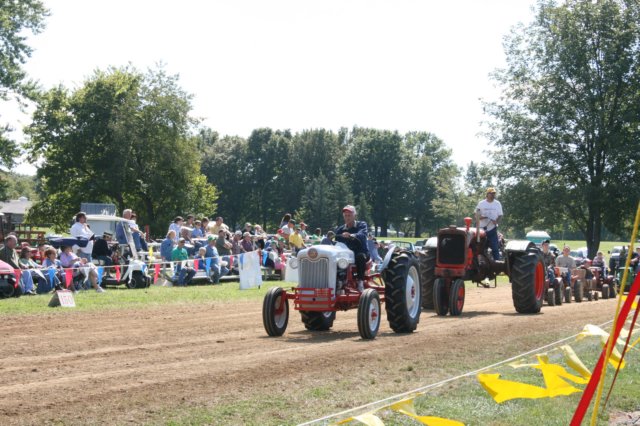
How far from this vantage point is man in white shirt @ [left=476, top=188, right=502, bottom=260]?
15.0m

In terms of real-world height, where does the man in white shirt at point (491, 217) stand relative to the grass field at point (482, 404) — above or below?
above

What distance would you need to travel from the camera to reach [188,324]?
12.6 meters

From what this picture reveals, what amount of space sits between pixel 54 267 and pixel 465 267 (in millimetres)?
8415

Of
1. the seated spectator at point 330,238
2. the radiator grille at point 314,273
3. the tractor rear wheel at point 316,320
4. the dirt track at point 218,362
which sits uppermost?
the seated spectator at point 330,238

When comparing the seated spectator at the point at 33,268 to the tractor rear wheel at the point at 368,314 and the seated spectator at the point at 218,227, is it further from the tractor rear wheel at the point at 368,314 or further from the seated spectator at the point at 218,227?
the tractor rear wheel at the point at 368,314

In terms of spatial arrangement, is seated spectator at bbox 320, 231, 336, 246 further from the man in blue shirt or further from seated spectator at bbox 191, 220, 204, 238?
seated spectator at bbox 191, 220, 204, 238

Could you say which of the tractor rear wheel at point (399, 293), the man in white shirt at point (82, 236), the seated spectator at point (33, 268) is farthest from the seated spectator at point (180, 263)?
the tractor rear wheel at point (399, 293)

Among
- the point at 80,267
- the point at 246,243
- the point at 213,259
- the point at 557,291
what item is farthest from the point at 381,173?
the point at 80,267

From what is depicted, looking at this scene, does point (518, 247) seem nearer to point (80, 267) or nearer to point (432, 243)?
point (432, 243)

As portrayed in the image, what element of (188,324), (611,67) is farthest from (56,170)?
(188,324)

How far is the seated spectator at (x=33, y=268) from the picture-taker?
16859 millimetres

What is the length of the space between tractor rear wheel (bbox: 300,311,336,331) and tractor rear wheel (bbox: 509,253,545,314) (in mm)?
4583

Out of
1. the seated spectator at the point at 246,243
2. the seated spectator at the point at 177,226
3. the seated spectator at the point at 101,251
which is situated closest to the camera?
the seated spectator at the point at 101,251

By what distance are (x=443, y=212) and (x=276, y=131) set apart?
80.1ft
